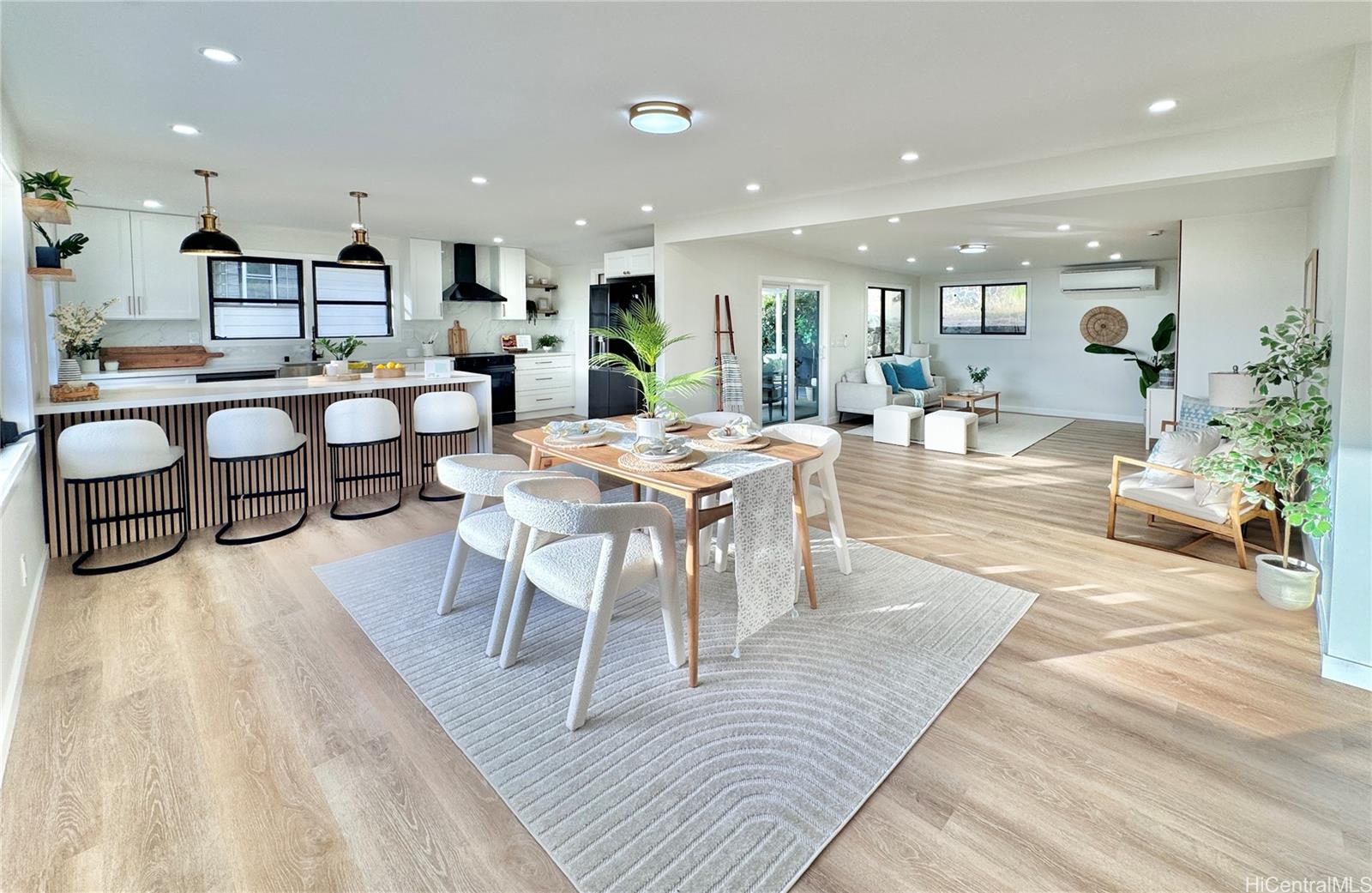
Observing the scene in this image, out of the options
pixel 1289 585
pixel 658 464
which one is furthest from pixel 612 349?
pixel 1289 585

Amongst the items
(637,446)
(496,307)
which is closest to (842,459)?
(637,446)

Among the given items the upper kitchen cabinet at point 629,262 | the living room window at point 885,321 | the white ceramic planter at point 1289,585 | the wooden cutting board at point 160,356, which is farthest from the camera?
the living room window at point 885,321

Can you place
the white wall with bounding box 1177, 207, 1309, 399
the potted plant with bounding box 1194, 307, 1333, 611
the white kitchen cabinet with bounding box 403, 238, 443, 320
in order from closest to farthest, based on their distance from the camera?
the potted plant with bounding box 1194, 307, 1333, 611 → the white wall with bounding box 1177, 207, 1309, 399 → the white kitchen cabinet with bounding box 403, 238, 443, 320

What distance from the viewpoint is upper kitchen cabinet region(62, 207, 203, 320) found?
19.1 ft

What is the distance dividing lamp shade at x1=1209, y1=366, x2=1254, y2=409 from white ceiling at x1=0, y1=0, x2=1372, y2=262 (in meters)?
1.50

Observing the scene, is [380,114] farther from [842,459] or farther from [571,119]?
[842,459]

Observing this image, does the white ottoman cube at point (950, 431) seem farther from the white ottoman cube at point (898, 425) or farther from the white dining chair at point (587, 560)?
the white dining chair at point (587, 560)

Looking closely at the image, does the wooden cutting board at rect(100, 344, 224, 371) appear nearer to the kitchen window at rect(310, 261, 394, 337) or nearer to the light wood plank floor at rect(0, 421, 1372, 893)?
the kitchen window at rect(310, 261, 394, 337)

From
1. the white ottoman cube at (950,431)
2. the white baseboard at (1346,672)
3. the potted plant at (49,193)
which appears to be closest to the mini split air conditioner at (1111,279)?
the white ottoman cube at (950,431)

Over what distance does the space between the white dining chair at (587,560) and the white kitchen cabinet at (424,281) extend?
6.41 meters

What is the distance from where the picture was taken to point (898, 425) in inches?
301

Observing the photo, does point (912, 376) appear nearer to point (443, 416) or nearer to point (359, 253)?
point (443, 416)

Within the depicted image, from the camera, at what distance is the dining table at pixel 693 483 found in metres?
2.45

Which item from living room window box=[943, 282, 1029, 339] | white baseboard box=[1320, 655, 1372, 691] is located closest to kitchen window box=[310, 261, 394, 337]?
white baseboard box=[1320, 655, 1372, 691]
